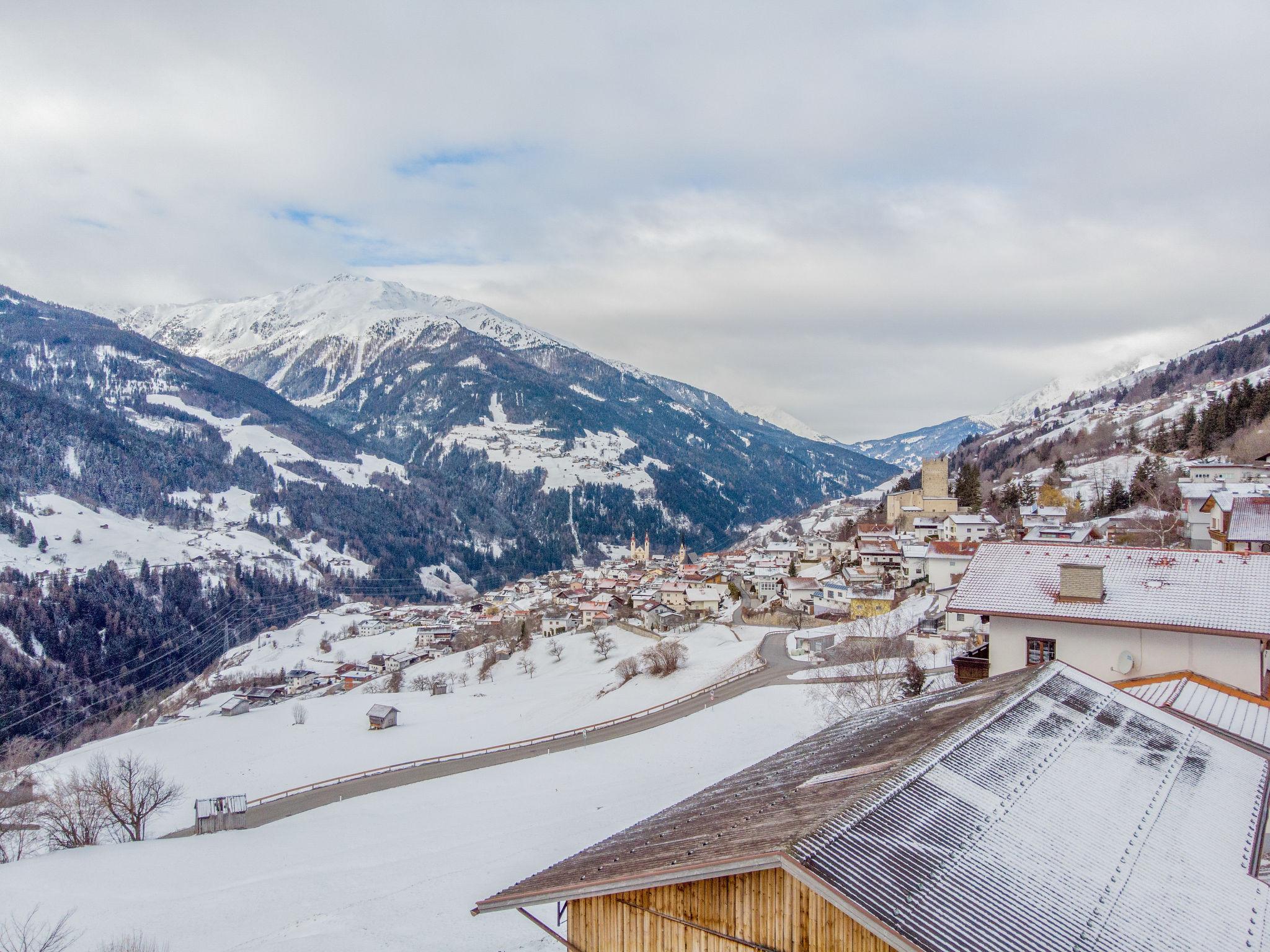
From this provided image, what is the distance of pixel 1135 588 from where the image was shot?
21.2 meters

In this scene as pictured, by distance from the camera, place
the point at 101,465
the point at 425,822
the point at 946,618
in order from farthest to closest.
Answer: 1. the point at 101,465
2. the point at 946,618
3. the point at 425,822

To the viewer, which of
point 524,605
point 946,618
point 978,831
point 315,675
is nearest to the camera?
point 978,831

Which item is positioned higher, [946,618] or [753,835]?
[753,835]

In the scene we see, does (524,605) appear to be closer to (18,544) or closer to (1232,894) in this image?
(18,544)

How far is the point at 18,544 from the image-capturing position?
13462 cm

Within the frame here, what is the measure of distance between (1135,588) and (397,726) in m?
50.4

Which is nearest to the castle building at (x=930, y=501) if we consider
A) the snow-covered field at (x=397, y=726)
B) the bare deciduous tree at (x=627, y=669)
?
the snow-covered field at (x=397, y=726)

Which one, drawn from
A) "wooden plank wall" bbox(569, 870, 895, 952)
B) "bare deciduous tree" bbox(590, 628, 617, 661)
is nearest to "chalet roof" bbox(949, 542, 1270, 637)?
"wooden plank wall" bbox(569, 870, 895, 952)

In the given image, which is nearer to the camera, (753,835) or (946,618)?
(753,835)

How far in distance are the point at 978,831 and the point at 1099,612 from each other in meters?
16.0

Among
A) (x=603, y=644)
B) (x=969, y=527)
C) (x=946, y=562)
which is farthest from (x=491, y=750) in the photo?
(x=969, y=527)

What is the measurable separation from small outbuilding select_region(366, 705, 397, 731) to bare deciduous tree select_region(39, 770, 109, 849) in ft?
69.7

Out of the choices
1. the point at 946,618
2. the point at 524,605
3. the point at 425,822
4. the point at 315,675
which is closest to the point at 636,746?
the point at 425,822

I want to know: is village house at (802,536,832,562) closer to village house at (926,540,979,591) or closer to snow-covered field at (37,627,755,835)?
snow-covered field at (37,627,755,835)
